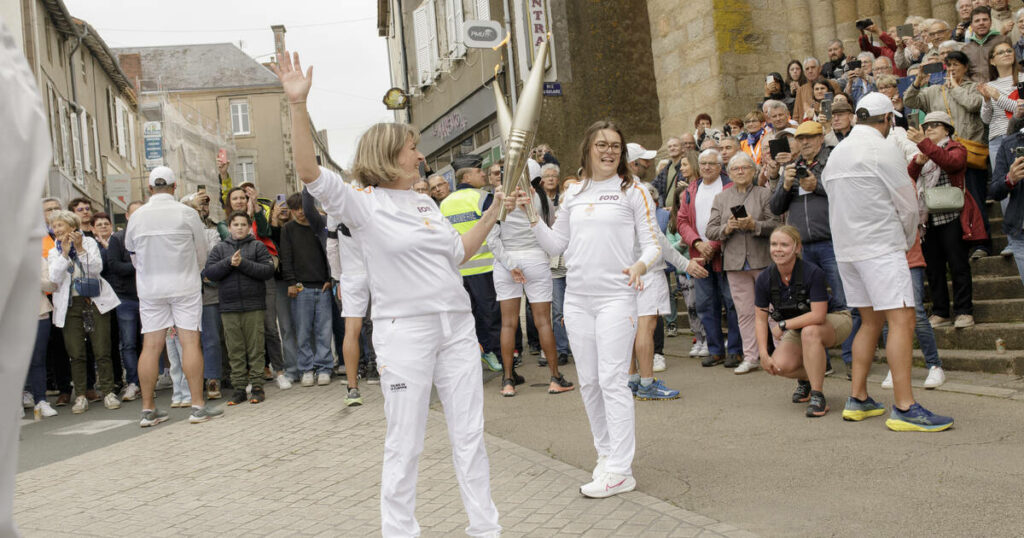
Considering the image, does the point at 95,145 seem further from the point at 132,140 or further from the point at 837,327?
the point at 837,327

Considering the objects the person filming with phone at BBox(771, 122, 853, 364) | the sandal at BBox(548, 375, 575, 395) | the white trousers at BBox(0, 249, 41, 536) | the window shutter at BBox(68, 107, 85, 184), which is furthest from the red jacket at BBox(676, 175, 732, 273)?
the window shutter at BBox(68, 107, 85, 184)

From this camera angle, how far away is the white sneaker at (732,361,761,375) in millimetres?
8914

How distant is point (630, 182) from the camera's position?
578cm

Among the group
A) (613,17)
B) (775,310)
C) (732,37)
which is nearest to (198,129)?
(613,17)

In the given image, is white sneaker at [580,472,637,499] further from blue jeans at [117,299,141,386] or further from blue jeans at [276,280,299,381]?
blue jeans at [117,299,141,386]

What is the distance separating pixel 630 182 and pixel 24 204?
16.0ft

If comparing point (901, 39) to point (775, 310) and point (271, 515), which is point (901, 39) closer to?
point (775, 310)

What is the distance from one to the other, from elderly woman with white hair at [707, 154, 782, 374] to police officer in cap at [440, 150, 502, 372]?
235 cm

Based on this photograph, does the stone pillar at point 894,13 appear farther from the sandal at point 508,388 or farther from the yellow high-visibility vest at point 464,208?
the sandal at point 508,388

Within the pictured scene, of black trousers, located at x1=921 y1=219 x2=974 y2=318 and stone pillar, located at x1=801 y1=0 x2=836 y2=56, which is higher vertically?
stone pillar, located at x1=801 y1=0 x2=836 y2=56

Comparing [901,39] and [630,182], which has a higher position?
[901,39]

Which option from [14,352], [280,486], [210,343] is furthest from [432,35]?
[14,352]

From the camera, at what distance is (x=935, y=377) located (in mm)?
7250

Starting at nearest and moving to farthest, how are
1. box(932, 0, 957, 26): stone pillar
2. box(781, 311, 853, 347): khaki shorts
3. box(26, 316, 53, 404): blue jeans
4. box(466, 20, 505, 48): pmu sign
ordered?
box(781, 311, 853, 347): khaki shorts
box(26, 316, 53, 404): blue jeans
box(466, 20, 505, 48): pmu sign
box(932, 0, 957, 26): stone pillar
